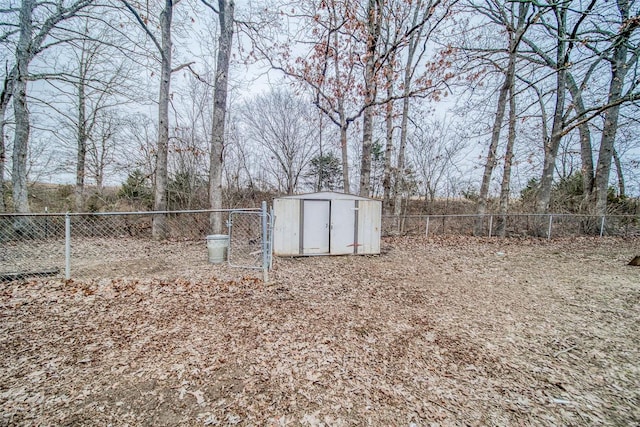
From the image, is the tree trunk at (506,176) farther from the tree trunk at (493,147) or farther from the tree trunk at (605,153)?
the tree trunk at (605,153)

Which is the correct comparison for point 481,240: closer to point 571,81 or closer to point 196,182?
point 571,81

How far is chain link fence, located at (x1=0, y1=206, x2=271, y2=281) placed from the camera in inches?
192

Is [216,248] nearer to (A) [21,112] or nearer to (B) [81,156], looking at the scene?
(A) [21,112]

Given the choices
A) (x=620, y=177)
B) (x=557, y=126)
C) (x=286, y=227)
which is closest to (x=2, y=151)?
(x=286, y=227)

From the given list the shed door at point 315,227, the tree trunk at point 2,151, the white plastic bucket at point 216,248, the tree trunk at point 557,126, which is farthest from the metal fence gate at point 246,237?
the tree trunk at point 557,126

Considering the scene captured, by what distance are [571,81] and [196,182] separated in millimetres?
18064

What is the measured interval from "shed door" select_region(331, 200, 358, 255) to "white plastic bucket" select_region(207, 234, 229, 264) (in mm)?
2924

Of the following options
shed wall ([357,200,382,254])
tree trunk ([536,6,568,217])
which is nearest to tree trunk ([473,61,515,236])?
tree trunk ([536,6,568,217])

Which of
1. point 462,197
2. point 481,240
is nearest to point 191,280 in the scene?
point 481,240

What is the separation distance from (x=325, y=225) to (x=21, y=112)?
32.2 feet

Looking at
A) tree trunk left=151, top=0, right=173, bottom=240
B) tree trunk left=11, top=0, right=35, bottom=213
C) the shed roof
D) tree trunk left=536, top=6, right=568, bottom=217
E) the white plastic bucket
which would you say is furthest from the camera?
tree trunk left=536, top=6, right=568, bottom=217

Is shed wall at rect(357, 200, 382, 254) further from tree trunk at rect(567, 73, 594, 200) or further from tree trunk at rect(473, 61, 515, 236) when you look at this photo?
tree trunk at rect(567, 73, 594, 200)

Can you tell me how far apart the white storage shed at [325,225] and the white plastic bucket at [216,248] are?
1.34 m

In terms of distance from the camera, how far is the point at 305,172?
1709cm
